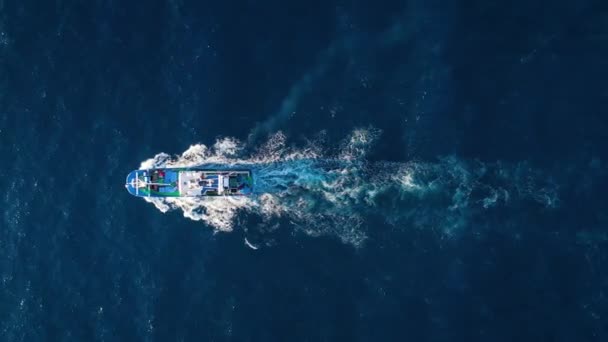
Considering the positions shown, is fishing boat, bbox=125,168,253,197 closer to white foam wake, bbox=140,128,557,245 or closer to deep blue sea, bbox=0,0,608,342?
white foam wake, bbox=140,128,557,245

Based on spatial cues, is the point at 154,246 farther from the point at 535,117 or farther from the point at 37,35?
the point at 535,117

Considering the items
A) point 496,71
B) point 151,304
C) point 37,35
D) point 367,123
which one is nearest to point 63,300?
point 151,304

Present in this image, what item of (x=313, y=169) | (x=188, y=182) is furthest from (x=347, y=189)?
(x=188, y=182)

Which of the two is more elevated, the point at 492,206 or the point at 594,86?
the point at 594,86

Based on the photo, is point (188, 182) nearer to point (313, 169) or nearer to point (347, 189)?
point (313, 169)

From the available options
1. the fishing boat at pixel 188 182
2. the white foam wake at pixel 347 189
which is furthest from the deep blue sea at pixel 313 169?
the fishing boat at pixel 188 182

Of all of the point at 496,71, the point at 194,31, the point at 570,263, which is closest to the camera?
the point at 570,263

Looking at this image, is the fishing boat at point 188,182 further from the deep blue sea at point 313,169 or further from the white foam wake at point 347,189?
the deep blue sea at point 313,169
